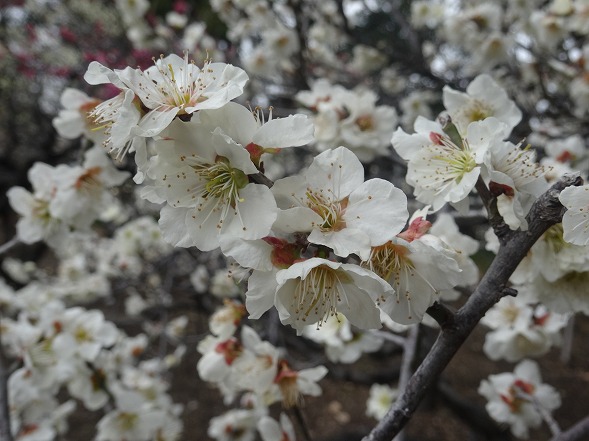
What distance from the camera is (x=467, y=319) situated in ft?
2.61

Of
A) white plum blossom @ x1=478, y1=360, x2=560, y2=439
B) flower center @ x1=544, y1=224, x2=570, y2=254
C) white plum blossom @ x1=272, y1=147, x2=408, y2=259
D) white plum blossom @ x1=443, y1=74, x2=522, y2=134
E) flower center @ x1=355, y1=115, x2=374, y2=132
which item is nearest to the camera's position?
white plum blossom @ x1=272, y1=147, x2=408, y2=259

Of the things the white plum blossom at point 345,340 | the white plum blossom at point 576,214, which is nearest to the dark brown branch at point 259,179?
the white plum blossom at point 576,214

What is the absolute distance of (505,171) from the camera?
91cm

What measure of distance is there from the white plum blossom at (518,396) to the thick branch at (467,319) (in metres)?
1.09

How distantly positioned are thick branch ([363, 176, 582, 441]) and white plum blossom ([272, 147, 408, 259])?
224 mm

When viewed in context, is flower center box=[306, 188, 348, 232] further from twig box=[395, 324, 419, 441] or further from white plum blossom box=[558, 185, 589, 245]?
twig box=[395, 324, 419, 441]

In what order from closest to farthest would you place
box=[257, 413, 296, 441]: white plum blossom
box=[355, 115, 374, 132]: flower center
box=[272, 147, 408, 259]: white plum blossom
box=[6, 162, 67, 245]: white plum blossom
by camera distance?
box=[272, 147, 408, 259]: white plum blossom < box=[257, 413, 296, 441]: white plum blossom < box=[6, 162, 67, 245]: white plum blossom < box=[355, 115, 374, 132]: flower center

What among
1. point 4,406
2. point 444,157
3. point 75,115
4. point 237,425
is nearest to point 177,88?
point 444,157

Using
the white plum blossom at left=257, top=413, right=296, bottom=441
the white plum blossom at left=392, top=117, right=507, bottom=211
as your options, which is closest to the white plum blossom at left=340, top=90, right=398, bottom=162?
the white plum blossom at left=392, top=117, right=507, bottom=211

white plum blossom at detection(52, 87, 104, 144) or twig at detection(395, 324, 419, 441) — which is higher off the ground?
white plum blossom at detection(52, 87, 104, 144)

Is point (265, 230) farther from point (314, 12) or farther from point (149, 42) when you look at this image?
point (149, 42)

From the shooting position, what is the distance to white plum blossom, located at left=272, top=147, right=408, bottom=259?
69 centimetres

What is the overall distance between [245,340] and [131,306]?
12.2 feet

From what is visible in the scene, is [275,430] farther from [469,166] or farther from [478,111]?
[478,111]
